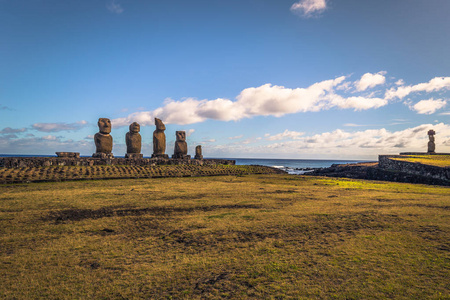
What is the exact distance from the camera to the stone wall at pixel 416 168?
61.3 ft

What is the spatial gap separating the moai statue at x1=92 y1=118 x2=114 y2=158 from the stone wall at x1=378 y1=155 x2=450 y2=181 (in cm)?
2755

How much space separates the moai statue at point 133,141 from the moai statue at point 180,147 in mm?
4626

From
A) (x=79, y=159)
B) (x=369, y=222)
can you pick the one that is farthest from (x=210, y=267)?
(x=79, y=159)

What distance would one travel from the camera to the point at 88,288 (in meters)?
3.17

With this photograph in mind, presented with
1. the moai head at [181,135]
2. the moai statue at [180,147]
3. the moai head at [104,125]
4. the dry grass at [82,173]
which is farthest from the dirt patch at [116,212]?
the moai head at [181,135]

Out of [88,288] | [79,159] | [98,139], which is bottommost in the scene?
[88,288]

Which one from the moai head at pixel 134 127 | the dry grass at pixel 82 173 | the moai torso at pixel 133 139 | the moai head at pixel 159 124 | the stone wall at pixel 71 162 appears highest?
the moai head at pixel 159 124

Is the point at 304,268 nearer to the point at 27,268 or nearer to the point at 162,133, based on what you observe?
the point at 27,268

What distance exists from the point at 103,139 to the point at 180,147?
8212 millimetres

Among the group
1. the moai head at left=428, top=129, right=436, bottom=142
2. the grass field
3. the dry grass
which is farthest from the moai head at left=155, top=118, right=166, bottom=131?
the moai head at left=428, top=129, right=436, bottom=142

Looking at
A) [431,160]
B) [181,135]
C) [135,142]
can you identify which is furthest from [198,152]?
[431,160]

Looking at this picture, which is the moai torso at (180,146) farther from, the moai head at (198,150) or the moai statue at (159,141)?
the moai head at (198,150)

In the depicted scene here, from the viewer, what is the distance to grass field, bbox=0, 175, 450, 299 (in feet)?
10.3

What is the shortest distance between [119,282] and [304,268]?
2607mm
